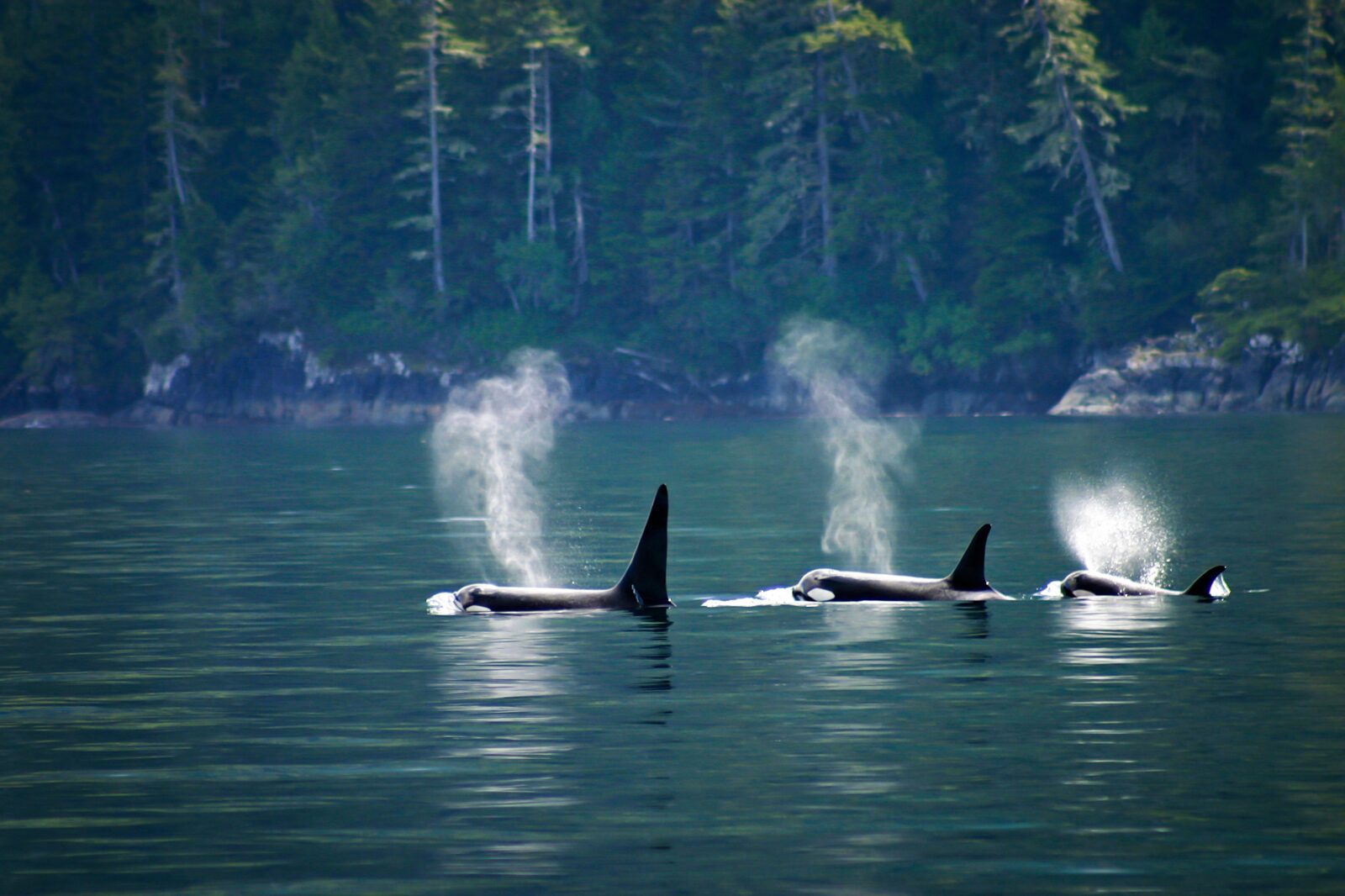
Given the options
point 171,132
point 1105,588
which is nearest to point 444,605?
point 1105,588

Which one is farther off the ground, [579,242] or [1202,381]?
[579,242]

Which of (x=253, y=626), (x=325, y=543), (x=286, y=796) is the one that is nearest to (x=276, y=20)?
(x=325, y=543)

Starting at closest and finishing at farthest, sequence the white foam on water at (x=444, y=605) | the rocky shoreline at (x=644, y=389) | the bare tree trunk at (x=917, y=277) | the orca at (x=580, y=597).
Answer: the orca at (x=580, y=597) < the white foam on water at (x=444, y=605) < the rocky shoreline at (x=644, y=389) < the bare tree trunk at (x=917, y=277)

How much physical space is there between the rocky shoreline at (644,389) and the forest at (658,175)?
1237mm

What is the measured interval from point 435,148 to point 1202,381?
48186mm

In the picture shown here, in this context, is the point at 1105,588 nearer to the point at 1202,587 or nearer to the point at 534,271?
the point at 1202,587

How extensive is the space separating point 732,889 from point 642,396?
111 metres

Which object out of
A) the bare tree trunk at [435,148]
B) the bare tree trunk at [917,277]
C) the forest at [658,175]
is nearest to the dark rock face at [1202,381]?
the forest at [658,175]

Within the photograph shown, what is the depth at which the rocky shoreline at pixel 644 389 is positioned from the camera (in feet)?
335

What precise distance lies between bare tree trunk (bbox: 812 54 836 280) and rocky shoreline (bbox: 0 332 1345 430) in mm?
7711

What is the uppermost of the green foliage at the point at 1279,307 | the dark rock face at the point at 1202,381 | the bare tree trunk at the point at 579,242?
the bare tree trunk at the point at 579,242

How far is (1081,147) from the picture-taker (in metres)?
108

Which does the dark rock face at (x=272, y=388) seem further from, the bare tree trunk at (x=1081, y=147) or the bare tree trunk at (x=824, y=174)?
the bare tree trunk at (x=1081, y=147)

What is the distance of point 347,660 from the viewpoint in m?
20.8
